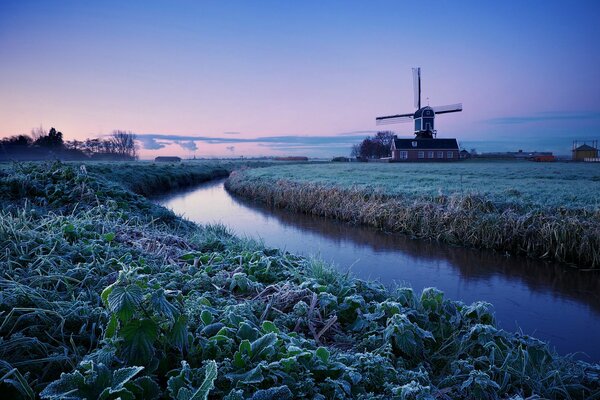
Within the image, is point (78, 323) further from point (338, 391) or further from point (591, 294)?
point (591, 294)

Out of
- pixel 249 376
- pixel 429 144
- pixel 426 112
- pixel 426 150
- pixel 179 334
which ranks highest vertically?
pixel 426 112

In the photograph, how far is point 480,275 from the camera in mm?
9109

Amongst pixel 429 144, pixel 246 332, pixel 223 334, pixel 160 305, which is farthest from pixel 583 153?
pixel 160 305

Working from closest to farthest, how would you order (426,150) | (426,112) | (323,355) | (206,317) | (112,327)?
(112,327) < (323,355) < (206,317) < (426,150) < (426,112)

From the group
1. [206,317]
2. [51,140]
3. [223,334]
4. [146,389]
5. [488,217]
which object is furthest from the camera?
[51,140]

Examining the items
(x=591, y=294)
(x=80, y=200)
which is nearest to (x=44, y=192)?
(x=80, y=200)

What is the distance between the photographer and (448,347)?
3746 millimetres

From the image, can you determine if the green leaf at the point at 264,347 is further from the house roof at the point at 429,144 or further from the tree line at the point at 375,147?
the tree line at the point at 375,147

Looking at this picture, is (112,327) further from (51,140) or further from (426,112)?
(426,112)

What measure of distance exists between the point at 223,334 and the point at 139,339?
24.8 inches

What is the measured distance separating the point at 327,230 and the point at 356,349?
1105 centimetres

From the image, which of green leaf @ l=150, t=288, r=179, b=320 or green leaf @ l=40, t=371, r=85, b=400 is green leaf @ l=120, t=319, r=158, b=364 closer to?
green leaf @ l=150, t=288, r=179, b=320

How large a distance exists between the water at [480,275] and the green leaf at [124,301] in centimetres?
413

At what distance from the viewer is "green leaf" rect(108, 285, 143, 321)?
6.91ft
